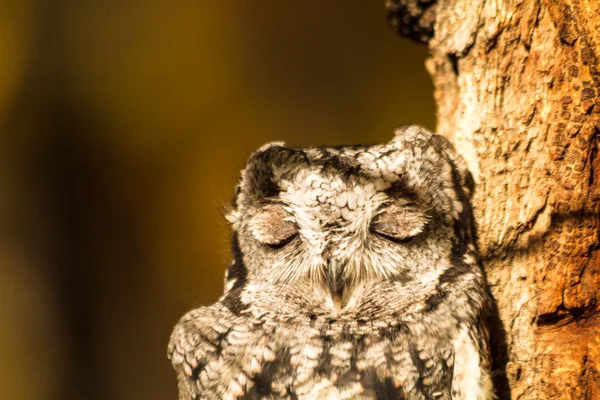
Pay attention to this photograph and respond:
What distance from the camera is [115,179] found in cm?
410

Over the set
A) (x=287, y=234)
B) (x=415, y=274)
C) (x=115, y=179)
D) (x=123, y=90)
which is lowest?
(x=415, y=274)

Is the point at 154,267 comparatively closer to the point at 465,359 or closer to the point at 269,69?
the point at 269,69

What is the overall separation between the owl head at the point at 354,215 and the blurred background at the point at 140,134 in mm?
2044

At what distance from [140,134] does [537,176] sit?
2870mm

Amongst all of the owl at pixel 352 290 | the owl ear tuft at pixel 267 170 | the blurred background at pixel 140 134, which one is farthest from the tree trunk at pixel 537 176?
the blurred background at pixel 140 134

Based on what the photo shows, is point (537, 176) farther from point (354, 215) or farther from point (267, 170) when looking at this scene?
point (267, 170)

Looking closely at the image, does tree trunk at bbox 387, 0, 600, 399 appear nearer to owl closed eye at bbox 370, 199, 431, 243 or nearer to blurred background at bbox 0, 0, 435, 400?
owl closed eye at bbox 370, 199, 431, 243

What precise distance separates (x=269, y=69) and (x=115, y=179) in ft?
4.12

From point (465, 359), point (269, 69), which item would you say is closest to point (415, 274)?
point (465, 359)

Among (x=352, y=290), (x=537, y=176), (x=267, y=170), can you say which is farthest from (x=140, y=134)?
(x=537, y=176)

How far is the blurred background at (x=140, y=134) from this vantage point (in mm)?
3795

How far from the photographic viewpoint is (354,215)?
5.77 ft

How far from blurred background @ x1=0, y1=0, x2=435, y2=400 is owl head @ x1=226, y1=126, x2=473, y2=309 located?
2044 millimetres

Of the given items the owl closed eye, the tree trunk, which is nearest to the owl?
the owl closed eye
